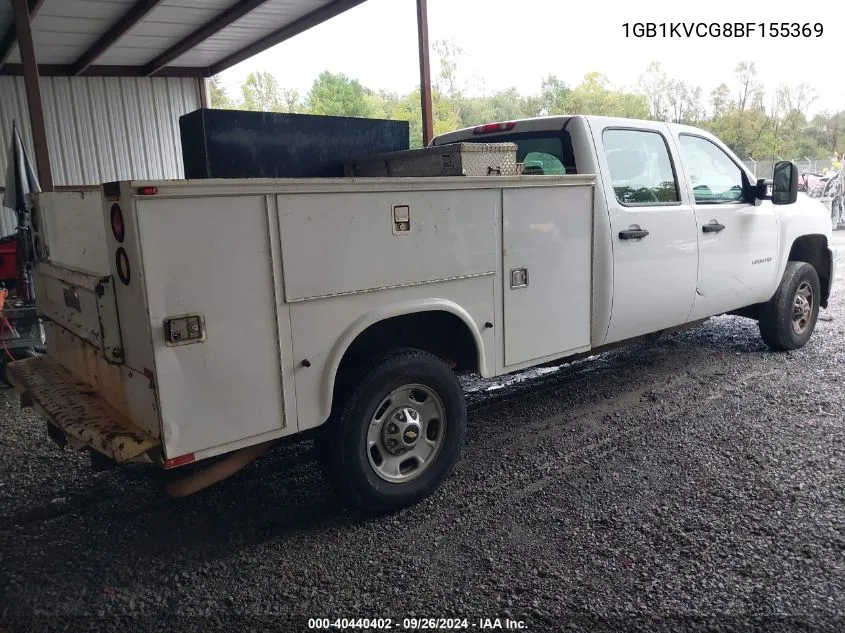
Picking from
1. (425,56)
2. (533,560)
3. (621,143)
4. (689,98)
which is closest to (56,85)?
(425,56)

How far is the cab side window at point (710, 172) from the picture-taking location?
516 cm

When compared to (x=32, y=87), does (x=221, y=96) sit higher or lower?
higher

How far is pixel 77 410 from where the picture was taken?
3076mm

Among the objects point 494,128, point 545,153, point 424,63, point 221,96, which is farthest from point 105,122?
point 221,96

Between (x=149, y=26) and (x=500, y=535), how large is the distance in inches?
512

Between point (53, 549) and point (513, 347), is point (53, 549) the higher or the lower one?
the lower one

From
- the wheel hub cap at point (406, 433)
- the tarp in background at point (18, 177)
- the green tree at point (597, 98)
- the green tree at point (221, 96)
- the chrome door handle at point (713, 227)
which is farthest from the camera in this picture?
the green tree at point (221, 96)

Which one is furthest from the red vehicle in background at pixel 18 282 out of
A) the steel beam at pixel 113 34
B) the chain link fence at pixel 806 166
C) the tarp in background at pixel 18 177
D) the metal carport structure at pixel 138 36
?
the chain link fence at pixel 806 166

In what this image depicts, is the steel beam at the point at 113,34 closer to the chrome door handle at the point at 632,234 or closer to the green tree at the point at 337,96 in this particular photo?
the chrome door handle at the point at 632,234

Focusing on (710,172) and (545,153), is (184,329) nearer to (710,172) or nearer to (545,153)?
(545,153)

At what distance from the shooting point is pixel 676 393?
207 inches

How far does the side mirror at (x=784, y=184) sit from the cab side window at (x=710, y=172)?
0.31 meters

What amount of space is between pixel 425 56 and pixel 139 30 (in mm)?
7197

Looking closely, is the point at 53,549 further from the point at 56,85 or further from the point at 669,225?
the point at 56,85
